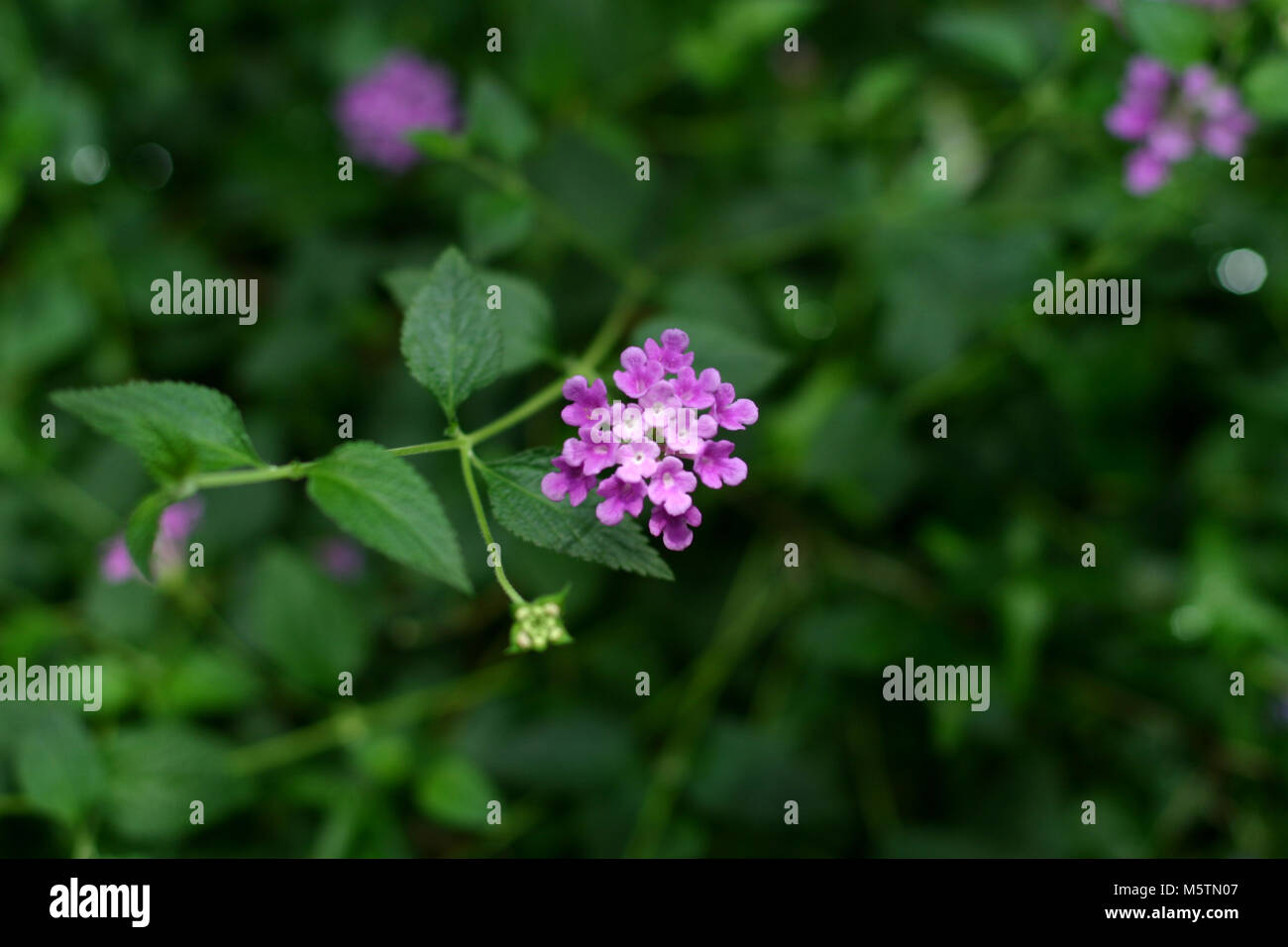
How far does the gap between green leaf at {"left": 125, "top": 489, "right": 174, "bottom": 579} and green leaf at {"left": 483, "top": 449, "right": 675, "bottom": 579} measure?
0.38 m

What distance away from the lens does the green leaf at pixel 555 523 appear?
3.21 feet

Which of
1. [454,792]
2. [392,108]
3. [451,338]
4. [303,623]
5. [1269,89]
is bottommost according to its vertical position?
[454,792]

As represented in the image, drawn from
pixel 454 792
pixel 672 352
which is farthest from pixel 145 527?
pixel 454 792

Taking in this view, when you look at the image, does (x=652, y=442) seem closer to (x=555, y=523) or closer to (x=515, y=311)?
(x=555, y=523)

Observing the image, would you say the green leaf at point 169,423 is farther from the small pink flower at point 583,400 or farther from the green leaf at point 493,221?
the green leaf at point 493,221

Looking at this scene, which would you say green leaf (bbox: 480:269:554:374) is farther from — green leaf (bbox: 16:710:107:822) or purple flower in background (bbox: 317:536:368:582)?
purple flower in background (bbox: 317:536:368:582)

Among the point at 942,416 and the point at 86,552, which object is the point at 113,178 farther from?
the point at 942,416

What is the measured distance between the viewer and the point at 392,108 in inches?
95.1

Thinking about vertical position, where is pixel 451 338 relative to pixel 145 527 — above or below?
above

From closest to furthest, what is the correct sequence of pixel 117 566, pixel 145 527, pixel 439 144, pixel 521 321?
pixel 145 527, pixel 521 321, pixel 439 144, pixel 117 566

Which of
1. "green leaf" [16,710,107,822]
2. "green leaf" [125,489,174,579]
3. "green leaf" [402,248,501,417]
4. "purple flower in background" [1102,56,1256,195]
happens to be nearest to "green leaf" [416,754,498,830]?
"green leaf" [16,710,107,822]

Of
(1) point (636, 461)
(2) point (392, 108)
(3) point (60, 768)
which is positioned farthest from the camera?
(2) point (392, 108)

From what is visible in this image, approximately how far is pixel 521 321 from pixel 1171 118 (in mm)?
1167
